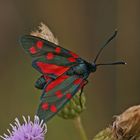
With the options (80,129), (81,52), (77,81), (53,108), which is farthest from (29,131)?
(81,52)

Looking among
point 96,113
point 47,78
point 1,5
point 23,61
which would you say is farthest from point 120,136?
point 1,5

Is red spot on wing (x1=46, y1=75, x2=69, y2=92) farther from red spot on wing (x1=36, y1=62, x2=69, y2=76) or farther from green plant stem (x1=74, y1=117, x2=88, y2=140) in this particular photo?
green plant stem (x1=74, y1=117, x2=88, y2=140)

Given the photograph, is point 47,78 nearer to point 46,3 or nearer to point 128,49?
point 128,49

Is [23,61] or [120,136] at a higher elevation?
[23,61]

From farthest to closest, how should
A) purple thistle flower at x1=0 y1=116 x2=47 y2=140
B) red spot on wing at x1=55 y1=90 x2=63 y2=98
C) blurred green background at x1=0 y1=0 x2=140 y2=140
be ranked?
blurred green background at x1=0 y1=0 x2=140 y2=140 → purple thistle flower at x1=0 y1=116 x2=47 y2=140 → red spot on wing at x1=55 y1=90 x2=63 y2=98

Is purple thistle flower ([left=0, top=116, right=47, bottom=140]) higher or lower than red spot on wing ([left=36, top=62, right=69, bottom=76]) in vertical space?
lower

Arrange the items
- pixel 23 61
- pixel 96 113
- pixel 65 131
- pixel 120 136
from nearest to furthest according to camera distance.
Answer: pixel 120 136
pixel 65 131
pixel 96 113
pixel 23 61

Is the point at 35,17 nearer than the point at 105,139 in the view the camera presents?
No

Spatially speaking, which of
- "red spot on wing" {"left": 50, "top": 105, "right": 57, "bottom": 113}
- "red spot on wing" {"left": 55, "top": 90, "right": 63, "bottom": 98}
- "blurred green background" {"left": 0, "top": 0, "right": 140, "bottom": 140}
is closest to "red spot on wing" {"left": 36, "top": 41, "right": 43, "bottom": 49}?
"red spot on wing" {"left": 55, "top": 90, "right": 63, "bottom": 98}

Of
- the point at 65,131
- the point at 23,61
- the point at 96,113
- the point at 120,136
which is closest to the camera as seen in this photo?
the point at 120,136
